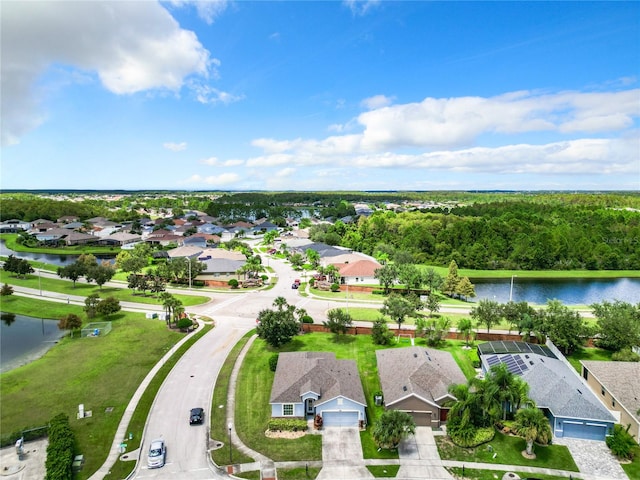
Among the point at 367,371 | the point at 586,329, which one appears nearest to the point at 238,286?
the point at 367,371

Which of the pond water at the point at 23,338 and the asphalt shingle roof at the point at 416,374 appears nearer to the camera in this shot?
the asphalt shingle roof at the point at 416,374

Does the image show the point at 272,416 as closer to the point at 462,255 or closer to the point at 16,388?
the point at 16,388

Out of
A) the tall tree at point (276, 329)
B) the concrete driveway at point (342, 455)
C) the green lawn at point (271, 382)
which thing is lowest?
the concrete driveway at point (342, 455)

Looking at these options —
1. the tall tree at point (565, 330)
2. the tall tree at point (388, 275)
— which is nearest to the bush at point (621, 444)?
the tall tree at point (565, 330)

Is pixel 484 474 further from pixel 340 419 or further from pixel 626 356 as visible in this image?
pixel 626 356

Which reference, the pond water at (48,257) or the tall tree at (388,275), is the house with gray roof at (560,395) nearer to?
the tall tree at (388,275)

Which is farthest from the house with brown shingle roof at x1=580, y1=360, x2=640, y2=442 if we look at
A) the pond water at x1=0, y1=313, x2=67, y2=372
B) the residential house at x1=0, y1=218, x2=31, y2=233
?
the residential house at x1=0, y1=218, x2=31, y2=233

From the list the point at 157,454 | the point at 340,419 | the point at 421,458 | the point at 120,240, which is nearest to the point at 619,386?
the point at 421,458
